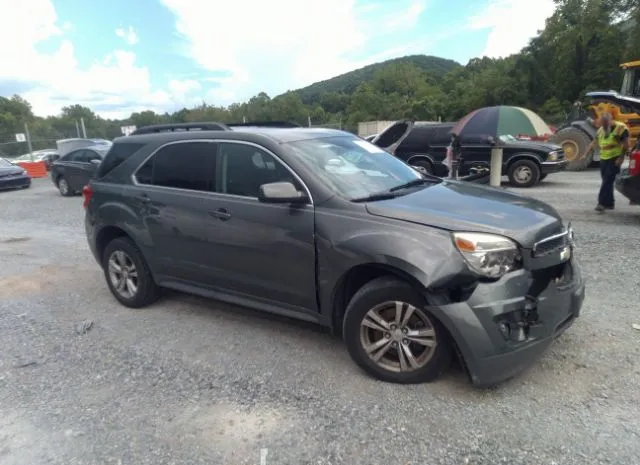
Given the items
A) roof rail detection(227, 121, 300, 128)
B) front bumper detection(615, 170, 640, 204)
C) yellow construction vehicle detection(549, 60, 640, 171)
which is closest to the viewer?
roof rail detection(227, 121, 300, 128)

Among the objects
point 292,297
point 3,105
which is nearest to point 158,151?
point 292,297

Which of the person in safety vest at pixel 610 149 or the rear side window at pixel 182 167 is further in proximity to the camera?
the person in safety vest at pixel 610 149

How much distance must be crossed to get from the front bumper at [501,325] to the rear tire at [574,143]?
42.6 ft

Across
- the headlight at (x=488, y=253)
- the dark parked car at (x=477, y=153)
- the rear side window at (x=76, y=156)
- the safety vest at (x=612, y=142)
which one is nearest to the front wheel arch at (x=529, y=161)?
the dark parked car at (x=477, y=153)

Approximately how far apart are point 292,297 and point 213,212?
3.33ft

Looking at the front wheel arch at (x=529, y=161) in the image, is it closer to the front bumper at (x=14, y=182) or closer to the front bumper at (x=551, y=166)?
the front bumper at (x=551, y=166)

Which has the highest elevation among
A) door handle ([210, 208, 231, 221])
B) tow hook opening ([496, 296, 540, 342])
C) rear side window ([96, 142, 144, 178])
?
rear side window ([96, 142, 144, 178])

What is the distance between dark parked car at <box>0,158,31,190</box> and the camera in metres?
18.2

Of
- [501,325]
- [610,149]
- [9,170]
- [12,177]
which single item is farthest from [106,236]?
[9,170]

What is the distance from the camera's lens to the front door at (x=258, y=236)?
3471 mm

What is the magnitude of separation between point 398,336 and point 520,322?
76 cm

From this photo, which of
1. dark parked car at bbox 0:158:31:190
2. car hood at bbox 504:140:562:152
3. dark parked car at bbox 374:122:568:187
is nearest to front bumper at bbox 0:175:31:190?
dark parked car at bbox 0:158:31:190

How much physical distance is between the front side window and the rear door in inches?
5.4

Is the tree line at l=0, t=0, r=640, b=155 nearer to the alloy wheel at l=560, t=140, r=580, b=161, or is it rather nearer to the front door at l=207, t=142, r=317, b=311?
the alloy wheel at l=560, t=140, r=580, b=161
